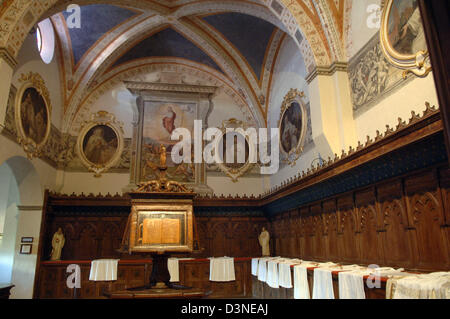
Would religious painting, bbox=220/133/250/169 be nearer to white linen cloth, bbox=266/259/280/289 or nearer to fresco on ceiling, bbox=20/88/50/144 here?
white linen cloth, bbox=266/259/280/289

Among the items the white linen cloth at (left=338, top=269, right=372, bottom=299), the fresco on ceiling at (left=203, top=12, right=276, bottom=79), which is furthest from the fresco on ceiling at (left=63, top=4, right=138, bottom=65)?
the white linen cloth at (left=338, top=269, right=372, bottom=299)

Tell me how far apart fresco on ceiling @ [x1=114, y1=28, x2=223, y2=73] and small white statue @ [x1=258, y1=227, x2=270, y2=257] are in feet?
21.9

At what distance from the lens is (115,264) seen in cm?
973

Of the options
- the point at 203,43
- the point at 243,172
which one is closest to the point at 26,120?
the point at 203,43

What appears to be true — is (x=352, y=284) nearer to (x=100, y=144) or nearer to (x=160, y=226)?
(x=160, y=226)

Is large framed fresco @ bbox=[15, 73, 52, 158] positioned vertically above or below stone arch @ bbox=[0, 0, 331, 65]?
below

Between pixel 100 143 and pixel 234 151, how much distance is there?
16.5 feet

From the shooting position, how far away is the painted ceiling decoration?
864cm

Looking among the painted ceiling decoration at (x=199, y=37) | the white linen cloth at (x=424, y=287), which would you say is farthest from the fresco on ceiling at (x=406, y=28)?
the white linen cloth at (x=424, y=287)

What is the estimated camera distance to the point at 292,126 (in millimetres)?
10977

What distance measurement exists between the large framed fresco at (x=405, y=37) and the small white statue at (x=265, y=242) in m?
6.76

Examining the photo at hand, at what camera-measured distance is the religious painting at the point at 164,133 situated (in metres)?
13.1

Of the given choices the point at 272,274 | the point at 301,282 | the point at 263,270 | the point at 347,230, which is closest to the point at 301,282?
the point at 301,282

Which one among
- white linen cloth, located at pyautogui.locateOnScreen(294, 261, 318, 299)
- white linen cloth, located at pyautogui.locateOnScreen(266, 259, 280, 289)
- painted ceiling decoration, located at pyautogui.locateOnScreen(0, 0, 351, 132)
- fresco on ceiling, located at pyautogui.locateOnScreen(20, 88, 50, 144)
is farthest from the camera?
fresco on ceiling, located at pyautogui.locateOnScreen(20, 88, 50, 144)
